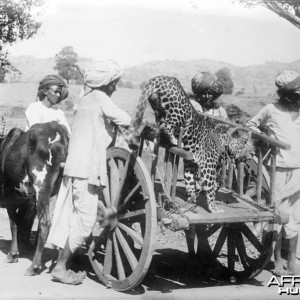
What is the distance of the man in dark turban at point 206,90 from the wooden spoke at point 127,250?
1.71 metres

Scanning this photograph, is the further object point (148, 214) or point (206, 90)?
point (206, 90)

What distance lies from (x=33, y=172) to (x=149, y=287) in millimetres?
1422

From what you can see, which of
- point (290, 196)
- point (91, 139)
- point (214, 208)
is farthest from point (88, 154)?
point (290, 196)

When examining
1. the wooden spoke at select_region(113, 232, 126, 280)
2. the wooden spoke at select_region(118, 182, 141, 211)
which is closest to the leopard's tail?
the wooden spoke at select_region(118, 182, 141, 211)

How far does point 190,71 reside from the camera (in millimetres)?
53969

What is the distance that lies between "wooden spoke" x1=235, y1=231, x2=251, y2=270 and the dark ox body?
5.52 ft

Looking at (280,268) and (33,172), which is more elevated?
(33,172)

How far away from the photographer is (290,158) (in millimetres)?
4660

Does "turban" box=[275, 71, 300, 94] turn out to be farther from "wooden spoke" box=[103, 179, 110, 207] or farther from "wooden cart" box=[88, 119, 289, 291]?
"wooden spoke" box=[103, 179, 110, 207]

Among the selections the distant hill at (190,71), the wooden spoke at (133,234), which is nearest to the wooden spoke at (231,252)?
the wooden spoke at (133,234)

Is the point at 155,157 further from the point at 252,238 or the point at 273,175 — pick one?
the point at 252,238

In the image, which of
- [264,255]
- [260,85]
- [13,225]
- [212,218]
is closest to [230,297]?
[264,255]

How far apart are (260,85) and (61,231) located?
108ft

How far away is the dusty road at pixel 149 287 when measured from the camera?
3635 millimetres
